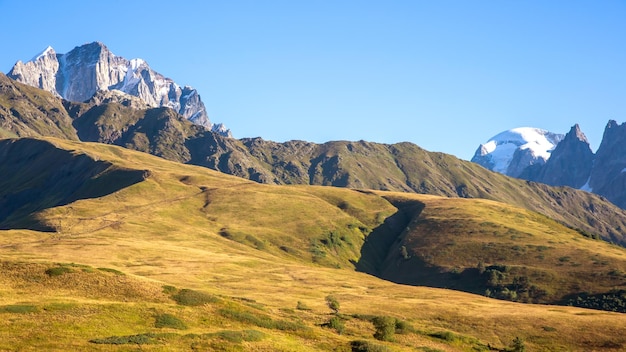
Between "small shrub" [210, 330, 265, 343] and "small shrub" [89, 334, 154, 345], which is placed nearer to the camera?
"small shrub" [89, 334, 154, 345]

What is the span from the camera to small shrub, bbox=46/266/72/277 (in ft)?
218

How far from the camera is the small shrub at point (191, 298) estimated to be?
6531cm

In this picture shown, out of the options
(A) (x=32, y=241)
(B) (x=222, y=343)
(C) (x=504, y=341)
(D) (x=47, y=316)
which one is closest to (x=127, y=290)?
(D) (x=47, y=316)

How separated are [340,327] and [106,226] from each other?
146 meters

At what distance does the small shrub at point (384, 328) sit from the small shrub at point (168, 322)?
23.3 metres

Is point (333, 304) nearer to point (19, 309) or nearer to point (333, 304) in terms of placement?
point (333, 304)

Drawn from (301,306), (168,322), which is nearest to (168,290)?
(168,322)

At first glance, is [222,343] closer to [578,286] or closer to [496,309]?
[496,309]

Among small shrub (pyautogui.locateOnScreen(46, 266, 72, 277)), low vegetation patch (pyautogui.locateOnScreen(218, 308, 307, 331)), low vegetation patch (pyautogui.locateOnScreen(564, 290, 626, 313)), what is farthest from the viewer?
low vegetation patch (pyautogui.locateOnScreen(564, 290, 626, 313))

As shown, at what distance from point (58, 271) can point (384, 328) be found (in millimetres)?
37790

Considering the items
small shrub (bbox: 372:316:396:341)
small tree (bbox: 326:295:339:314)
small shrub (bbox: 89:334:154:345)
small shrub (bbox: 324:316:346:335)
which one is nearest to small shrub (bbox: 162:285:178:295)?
small shrub (bbox: 89:334:154:345)

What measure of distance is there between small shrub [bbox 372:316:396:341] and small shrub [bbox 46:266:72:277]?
119ft

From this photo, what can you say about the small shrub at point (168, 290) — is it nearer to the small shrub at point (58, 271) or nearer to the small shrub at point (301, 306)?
the small shrub at point (58, 271)

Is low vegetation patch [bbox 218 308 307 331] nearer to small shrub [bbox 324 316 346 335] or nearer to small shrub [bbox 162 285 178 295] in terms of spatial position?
small shrub [bbox 324 316 346 335]
